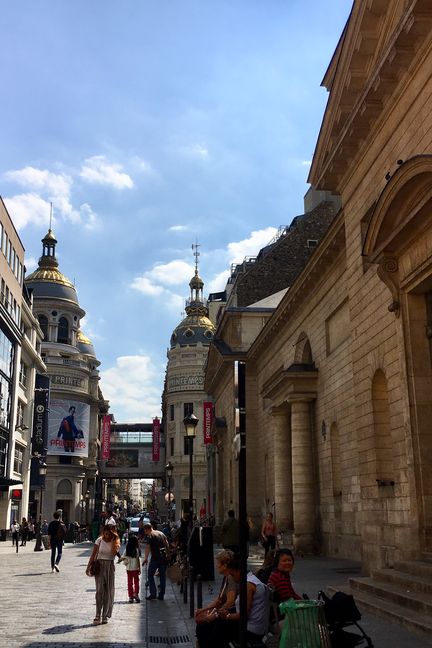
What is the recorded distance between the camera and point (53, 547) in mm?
20625

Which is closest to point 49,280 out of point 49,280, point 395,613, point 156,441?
point 49,280

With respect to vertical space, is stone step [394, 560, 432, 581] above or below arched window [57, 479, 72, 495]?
below

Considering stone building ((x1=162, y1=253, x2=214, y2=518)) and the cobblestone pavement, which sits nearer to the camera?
the cobblestone pavement

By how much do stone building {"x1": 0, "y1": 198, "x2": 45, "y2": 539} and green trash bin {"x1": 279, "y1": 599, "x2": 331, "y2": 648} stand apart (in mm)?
34642

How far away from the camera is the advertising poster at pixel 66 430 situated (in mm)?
66750

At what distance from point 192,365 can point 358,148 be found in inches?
2758

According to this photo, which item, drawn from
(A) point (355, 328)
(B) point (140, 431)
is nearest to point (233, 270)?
(B) point (140, 431)

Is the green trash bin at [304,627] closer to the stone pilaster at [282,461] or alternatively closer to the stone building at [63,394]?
the stone pilaster at [282,461]

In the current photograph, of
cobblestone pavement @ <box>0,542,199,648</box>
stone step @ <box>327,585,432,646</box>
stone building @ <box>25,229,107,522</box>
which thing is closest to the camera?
stone step @ <box>327,585,432,646</box>

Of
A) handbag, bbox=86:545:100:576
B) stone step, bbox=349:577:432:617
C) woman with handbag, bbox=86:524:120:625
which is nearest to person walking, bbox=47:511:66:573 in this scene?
woman with handbag, bbox=86:524:120:625

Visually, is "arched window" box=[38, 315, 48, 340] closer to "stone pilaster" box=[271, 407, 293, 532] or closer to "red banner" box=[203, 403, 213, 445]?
"red banner" box=[203, 403, 213, 445]

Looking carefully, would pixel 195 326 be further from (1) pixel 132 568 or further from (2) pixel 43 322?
(1) pixel 132 568

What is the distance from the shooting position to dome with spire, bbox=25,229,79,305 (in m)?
72.8

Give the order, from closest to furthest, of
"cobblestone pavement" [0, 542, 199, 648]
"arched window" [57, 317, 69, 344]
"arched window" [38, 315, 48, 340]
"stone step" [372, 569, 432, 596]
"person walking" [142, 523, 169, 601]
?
"cobblestone pavement" [0, 542, 199, 648]
"stone step" [372, 569, 432, 596]
"person walking" [142, 523, 169, 601]
"arched window" [38, 315, 48, 340]
"arched window" [57, 317, 69, 344]
